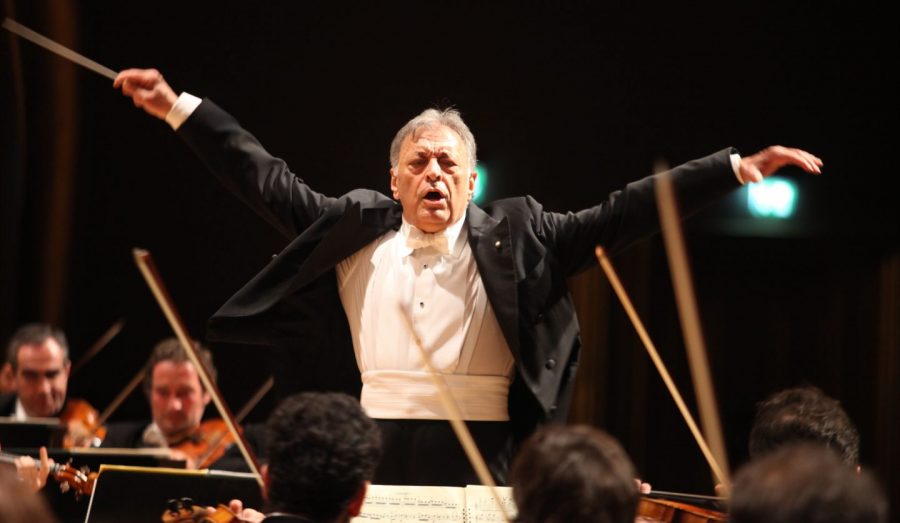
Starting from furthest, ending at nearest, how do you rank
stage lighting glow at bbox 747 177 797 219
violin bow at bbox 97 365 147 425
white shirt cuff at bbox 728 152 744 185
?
stage lighting glow at bbox 747 177 797 219, violin bow at bbox 97 365 147 425, white shirt cuff at bbox 728 152 744 185

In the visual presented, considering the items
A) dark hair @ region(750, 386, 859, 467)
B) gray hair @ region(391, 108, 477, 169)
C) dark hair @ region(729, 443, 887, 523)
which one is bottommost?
dark hair @ region(729, 443, 887, 523)

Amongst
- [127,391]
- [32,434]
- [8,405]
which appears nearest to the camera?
[32,434]

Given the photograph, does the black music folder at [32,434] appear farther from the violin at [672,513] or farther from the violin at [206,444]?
the violin at [672,513]

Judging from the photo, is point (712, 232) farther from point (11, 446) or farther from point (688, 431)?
point (11, 446)

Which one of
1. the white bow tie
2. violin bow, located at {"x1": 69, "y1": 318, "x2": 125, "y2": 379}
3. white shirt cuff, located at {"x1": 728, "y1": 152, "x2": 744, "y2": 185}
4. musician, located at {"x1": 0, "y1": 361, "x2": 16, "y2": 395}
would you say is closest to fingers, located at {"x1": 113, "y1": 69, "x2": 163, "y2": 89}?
the white bow tie

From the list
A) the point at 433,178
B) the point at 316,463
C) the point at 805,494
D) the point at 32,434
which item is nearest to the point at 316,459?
the point at 316,463

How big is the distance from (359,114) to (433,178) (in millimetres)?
2473

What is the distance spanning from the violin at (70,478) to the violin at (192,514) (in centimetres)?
46

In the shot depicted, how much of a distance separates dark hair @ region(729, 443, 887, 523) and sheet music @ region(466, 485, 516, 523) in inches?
42.1

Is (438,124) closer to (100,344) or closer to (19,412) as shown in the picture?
(19,412)

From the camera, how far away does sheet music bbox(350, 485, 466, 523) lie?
92.7 inches

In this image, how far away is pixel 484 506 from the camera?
2.39 metres

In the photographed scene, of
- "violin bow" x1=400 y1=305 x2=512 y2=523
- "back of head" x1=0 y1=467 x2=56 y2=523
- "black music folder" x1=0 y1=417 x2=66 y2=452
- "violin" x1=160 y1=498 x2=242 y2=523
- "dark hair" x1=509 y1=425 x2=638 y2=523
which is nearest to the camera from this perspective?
"back of head" x1=0 y1=467 x2=56 y2=523

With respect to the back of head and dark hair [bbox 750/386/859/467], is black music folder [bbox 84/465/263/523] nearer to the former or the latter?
dark hair [bbox 750/386/859/467]
